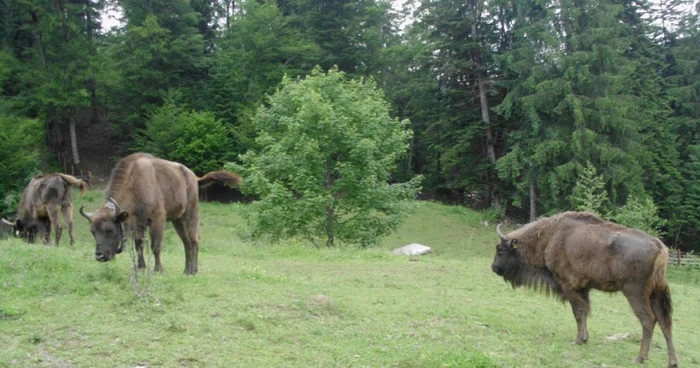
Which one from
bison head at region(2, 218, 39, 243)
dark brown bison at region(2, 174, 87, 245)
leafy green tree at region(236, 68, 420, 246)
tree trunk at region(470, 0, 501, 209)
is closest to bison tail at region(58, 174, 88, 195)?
dark brown bison at region(2, 174, 87, 245)

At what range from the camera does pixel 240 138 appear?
3803cm

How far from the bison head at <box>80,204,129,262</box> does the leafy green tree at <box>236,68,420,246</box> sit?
11551 millimetres

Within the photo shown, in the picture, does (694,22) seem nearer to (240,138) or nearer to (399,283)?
(240,138)

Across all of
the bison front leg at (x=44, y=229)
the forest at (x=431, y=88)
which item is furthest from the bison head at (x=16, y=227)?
the forest at (x=431, y=88)

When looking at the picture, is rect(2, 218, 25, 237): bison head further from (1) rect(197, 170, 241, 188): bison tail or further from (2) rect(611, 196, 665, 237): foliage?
(2) rect(611, 196, 665, 237): foliage

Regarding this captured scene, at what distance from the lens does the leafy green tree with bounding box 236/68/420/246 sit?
21.1m

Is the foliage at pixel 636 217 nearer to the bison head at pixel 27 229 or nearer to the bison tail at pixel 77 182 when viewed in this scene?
the bison tail at pixel 77 182

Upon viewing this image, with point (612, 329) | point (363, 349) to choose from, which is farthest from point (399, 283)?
point (363, 349)

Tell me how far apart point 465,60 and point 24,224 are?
27998 mm

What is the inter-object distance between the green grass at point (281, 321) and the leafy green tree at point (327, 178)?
25.4ft

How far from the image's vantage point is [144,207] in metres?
9.77

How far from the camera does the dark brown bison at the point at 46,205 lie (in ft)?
52.4

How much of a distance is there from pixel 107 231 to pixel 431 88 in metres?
33.6

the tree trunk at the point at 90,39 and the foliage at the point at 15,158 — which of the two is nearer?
the foliage at the point at 15,158
